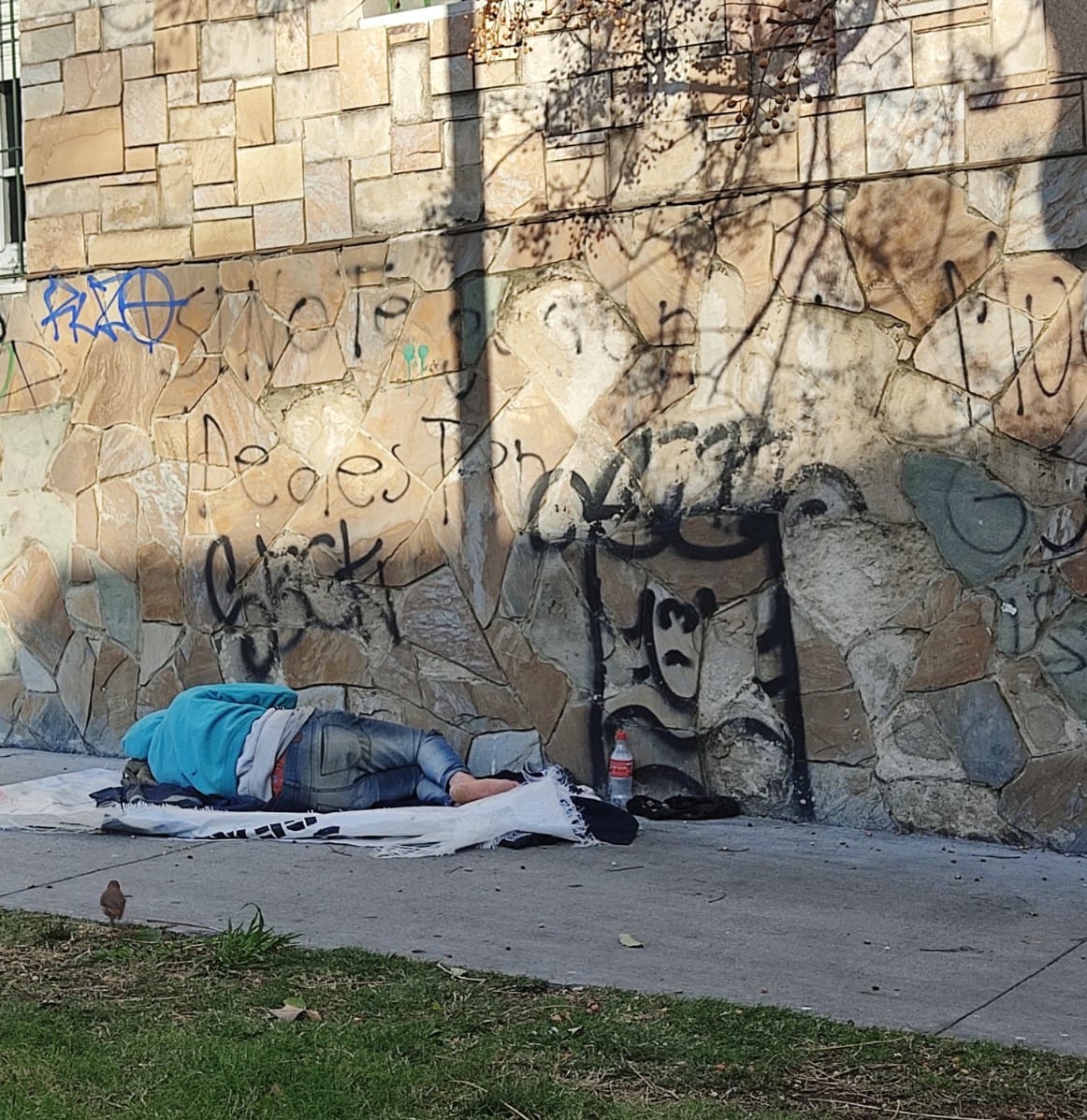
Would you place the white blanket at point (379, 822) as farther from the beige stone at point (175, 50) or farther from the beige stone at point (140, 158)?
the beige stone at point (175, 50)

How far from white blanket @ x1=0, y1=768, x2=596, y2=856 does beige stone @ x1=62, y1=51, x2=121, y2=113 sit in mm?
3953

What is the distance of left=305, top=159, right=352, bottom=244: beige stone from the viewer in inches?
344

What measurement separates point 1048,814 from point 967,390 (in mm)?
1751

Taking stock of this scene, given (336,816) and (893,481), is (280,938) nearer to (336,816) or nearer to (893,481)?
(336,816)

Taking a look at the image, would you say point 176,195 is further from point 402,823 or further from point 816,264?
point 402,823

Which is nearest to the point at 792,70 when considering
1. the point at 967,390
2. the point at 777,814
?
the point at 967,390

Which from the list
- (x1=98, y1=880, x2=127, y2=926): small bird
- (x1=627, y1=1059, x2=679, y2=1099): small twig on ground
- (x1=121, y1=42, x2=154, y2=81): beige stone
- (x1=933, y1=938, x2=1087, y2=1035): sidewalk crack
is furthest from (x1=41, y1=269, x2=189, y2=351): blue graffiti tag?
(x1=627, y1=1059, x2=679, y2=1099): small twig on ground

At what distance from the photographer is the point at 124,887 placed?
6477mm

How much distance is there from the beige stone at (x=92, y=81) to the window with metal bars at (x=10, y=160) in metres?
0.51

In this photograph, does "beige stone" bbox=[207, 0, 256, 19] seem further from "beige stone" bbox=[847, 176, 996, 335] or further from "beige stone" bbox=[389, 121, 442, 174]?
"beige stone" bbox=[847, 176, 996, 335]

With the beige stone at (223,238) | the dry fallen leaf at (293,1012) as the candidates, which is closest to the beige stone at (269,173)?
the beige stone at (223,238)

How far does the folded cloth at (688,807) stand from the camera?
25.3 feet

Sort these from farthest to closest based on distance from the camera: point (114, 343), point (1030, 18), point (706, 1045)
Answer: point (114, 343) < point (1030, 18) < point (706, 1045)

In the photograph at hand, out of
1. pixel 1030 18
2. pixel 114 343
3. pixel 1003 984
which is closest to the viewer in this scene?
pixel 1003 984
